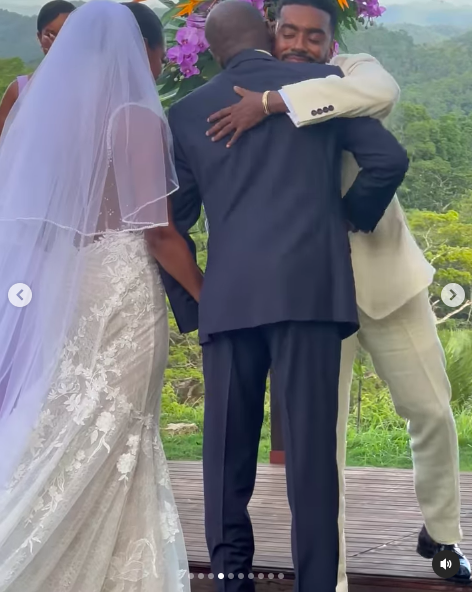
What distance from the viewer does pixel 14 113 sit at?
2.09 metres

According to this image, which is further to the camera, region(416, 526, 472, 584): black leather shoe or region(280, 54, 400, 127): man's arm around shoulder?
region(416, 526, 472, 584): black leather shoe

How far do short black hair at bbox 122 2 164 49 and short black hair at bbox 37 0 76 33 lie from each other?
552mm

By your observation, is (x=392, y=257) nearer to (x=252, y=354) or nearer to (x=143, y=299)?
(x=252, y=354)

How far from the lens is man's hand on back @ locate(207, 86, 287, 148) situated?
1822 millimetres

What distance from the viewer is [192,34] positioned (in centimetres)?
244

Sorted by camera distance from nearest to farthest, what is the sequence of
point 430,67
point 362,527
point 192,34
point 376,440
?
point 192,34, point 362,527, point 430,67, point 376,440

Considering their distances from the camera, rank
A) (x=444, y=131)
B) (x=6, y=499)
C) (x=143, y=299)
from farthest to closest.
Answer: (x=444, y=131)
(x=143, y=299)
(x=6, y=499)

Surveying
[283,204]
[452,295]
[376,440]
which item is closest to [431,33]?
[452,295]

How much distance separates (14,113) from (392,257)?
101 cm

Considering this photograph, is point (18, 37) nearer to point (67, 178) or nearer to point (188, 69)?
point (188, 69)

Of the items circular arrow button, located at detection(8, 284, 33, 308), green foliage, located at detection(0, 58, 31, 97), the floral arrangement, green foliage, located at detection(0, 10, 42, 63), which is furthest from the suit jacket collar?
green foliage, located at detection(0, 10, 42, 63)

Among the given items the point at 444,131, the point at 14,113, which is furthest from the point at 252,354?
the point at 444,131

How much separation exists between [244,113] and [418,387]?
808 mm

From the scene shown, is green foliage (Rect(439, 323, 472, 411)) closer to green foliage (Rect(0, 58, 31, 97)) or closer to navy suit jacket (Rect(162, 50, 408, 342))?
navy suit jacket (Rect(162, 50, 408, 342))
